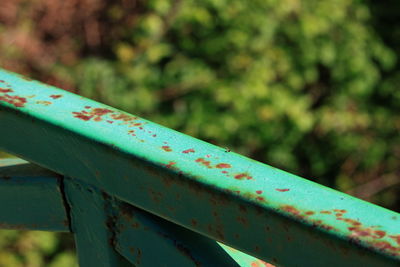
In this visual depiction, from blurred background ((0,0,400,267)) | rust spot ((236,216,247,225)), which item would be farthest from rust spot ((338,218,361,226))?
blurred background ((0,0,400,267))

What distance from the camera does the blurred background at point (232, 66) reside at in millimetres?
4273

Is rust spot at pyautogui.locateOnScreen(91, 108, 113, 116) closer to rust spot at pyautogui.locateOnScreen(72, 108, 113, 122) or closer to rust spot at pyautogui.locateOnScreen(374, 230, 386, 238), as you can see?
rust spot at pyautogui.locateOnScreen(72, 108, 113, 122)

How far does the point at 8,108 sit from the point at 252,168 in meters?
0.33

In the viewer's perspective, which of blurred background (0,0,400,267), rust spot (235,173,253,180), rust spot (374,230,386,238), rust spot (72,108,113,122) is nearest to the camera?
rust spot (374,230,386,238)

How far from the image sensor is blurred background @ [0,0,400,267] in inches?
168

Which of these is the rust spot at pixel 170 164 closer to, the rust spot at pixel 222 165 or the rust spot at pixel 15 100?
the rust spot at pixel 222 165

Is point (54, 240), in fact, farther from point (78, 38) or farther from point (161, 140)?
point (161, 140)

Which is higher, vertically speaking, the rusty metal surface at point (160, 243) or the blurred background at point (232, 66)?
the rusty metal surface at point (160, 243)

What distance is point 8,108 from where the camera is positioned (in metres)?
0.94

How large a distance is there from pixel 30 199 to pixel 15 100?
144 mm

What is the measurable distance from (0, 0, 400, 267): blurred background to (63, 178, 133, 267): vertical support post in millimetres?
2925

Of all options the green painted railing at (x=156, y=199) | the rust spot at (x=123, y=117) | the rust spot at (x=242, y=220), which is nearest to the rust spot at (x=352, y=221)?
the green painted railing at (x=156, y=199)

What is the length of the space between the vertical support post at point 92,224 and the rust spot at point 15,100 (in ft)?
0.35

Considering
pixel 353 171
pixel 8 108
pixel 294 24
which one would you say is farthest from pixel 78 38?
pixel 8 108
